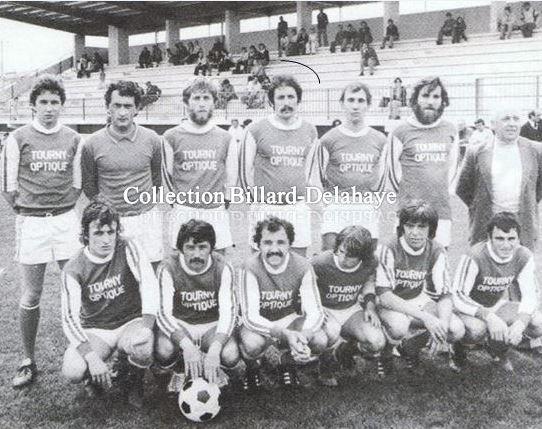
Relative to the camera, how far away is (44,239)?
386 centimetres

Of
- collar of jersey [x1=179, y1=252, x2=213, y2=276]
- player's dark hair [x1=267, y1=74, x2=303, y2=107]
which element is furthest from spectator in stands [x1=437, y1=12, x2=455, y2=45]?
collar of jersey [x1=179, y1=252, x2=213, y2=276]

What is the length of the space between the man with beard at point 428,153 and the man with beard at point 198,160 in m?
1.32

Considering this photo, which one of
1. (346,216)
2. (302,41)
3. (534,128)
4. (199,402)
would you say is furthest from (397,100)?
(199,402)

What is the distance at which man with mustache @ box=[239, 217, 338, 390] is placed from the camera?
3.60 meters

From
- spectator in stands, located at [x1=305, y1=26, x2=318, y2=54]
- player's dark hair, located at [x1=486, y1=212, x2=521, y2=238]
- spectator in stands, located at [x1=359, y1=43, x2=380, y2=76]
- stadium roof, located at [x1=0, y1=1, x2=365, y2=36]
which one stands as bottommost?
player's dark hair, located at [x1=486, y1=212, x2=521, y2=238]

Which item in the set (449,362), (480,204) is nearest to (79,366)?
(449,362)

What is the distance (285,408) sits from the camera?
11.2 feet

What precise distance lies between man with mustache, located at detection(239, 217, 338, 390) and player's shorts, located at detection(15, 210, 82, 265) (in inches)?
47.9

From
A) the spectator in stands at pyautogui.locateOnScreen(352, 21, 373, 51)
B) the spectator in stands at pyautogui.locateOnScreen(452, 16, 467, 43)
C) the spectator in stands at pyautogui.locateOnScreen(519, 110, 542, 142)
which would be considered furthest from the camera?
the spectator in stands at pyautogui.locateOnScreen(352, 21, 373, 51)

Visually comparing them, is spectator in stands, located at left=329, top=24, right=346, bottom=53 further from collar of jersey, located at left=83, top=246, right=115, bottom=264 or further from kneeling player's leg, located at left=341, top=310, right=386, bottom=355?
collar of jersey, located at left=83, top=246, right=115, bottom=264

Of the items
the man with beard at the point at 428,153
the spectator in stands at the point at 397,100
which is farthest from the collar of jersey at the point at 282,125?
the spectator in stands at the point at 397,100

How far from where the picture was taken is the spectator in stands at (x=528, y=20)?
19.0m

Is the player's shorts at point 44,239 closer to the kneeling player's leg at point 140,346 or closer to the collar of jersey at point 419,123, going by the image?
the kneeling player's leg at point 140,346

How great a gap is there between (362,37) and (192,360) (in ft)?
71.0
